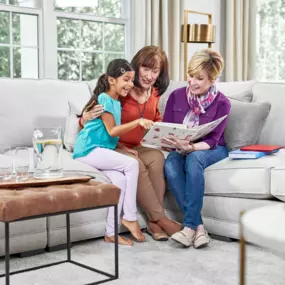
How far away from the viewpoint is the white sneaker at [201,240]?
2834 mm

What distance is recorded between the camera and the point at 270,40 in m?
6.48

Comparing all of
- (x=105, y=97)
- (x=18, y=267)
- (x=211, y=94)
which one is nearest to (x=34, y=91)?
(x=105, y=97)

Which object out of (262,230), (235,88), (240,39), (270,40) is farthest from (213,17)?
(262,230)

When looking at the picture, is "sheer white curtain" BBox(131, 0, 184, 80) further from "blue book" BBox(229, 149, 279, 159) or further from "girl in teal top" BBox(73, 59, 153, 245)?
"blue book" BBox(229, 149, 279, 159)

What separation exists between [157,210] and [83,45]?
2363mm

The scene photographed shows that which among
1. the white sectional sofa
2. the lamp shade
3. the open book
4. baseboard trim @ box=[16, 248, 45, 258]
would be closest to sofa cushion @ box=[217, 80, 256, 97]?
the white sectional sofa

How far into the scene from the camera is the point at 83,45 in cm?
501

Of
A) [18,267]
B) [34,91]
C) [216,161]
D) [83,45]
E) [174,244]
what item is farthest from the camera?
[83,45]

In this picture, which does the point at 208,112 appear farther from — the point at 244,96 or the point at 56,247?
the point at 56,247

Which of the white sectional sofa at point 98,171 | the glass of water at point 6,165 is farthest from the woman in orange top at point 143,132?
the glass of water at point 6,165

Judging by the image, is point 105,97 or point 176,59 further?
point 176,59

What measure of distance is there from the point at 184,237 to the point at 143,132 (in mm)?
729

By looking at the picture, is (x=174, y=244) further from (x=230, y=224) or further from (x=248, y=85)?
(x=248, y=85)

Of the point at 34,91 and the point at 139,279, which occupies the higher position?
the point at 34,91
